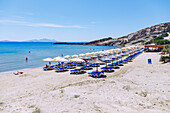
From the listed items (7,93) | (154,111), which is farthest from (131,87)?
(7,93)

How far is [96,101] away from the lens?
294 inches

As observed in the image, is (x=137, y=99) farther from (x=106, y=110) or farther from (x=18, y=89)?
(x=18, y=89)

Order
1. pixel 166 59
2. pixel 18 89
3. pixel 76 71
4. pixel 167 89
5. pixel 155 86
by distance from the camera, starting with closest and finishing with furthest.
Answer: pixel 167 89 < pixel 155 86 < pixel 18 89 < pixel 76 71 < pixel 166 59

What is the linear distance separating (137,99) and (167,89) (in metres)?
3.00

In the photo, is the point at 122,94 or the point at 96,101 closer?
the point at 96,101

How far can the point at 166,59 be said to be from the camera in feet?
64.0

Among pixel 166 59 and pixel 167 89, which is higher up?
pixel 166 59

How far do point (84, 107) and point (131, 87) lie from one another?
450cm

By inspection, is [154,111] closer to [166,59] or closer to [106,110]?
[106,110]

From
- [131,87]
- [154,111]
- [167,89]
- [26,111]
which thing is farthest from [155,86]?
[26,111]

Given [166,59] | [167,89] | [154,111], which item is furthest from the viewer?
[166,59]

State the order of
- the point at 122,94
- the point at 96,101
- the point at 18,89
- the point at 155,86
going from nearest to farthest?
the point at 96,101, the point at 122,94, the point at 155,86, the point at 18,89

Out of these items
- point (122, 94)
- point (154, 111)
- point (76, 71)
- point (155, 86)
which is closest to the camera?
point (154, 111)

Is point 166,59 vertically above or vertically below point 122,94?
above
